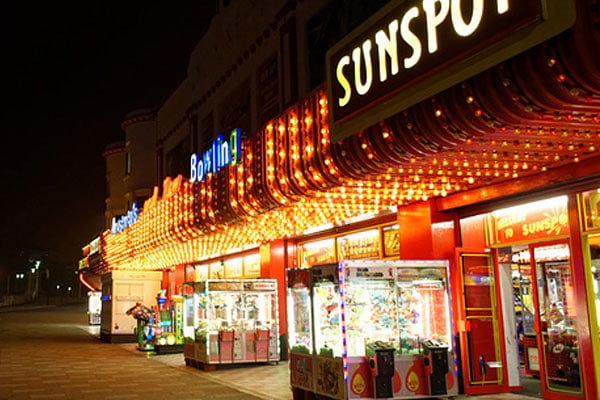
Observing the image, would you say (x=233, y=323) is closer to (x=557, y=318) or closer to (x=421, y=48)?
(x=557, y=318)

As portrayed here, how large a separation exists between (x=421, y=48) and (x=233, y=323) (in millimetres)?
10385

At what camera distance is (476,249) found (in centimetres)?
1092

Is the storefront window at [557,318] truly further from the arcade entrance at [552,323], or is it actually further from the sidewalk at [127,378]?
the sidewalk at [127,378]

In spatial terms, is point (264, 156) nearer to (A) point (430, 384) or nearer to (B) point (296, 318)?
(B) point (296, 318)

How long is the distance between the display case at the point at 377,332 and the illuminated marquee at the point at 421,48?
2485mm

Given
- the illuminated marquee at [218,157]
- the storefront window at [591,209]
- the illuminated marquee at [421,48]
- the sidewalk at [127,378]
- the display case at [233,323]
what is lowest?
the sidewalk at [127,378]

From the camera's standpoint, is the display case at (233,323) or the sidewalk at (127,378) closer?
the sidewalk at (127,378)

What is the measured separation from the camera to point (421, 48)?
6.51m

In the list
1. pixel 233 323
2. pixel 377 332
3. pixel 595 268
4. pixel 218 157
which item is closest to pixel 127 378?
pixel 233 323

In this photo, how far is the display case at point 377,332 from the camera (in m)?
9.16

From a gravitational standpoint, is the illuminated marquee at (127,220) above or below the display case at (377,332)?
above

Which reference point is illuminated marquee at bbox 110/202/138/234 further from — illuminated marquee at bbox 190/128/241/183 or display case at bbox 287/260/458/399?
display case at bbox 287/260/458/399

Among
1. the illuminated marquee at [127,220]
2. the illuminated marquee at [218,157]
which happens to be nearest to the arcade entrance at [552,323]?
the illuminated marquee at [218,157]

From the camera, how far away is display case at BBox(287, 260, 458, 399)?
30.1 ft
